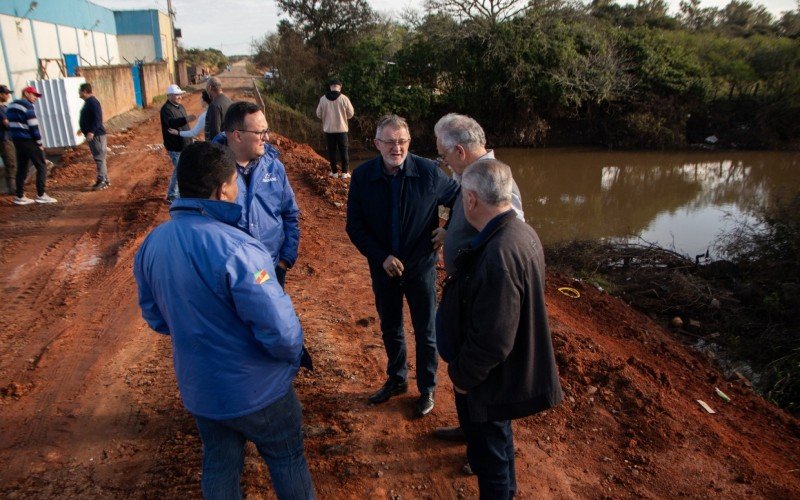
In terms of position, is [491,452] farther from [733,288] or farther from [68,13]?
[68,13]

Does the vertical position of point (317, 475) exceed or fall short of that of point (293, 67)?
it falls short

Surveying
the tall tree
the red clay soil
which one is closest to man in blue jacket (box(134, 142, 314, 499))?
the red clay soil

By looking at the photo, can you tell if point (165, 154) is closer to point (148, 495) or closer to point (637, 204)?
point (148, 495)

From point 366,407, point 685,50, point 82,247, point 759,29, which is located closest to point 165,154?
point 82,247

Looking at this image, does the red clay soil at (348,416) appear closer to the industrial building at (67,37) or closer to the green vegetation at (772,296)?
the green vegetation at (772,296)

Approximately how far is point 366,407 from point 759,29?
36260mm

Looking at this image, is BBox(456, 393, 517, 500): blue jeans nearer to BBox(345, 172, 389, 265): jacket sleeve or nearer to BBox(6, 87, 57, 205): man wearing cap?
BBox(345, 172, 389, 265): jacket sleeve

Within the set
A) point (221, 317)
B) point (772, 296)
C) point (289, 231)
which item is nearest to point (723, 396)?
point (772, 296)

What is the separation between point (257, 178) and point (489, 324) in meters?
1.64

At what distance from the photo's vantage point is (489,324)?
80.2 inches

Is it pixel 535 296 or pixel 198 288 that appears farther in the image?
pixel 535 296

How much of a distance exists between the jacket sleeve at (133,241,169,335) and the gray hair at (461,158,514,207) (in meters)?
1.36

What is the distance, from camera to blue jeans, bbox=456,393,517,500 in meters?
2.31

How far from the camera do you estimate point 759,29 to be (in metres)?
29.5
